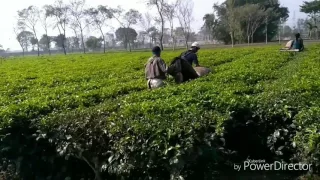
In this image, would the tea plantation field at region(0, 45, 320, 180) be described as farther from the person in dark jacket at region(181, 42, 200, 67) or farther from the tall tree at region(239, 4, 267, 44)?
the tall tree at region(239, 4, 267, 44)

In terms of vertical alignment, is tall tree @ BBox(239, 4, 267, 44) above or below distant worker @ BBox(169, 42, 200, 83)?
above

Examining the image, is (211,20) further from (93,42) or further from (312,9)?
(93,42)

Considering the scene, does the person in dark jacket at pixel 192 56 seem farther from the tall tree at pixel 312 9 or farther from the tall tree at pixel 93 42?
the tall tree at pixel 93 42

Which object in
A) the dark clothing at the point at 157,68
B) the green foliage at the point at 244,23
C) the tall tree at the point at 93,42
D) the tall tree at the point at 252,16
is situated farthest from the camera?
the tall tree at the point at 93,42

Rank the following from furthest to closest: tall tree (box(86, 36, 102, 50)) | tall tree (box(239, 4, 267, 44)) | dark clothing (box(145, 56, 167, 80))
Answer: tall tree (box(86, 36, 102, 50)), tall tree (box(239, 4, 267, 44)), dark clothing (box(145, 56, 167, 80))

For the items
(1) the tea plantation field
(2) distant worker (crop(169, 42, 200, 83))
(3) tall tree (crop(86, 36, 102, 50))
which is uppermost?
(3) tall tree (crop(86, 36, 102, 50))

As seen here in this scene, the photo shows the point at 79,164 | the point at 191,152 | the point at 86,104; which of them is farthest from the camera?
the point at 86,104

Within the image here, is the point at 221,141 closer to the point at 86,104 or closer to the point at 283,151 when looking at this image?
the point at 283,151

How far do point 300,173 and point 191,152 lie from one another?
139 cm

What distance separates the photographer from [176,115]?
4.37 metres

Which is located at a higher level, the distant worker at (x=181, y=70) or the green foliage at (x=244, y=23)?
the green foliage at (x=244, y=23)

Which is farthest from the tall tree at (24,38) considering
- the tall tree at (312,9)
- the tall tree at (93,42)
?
the tall tree at (312,9)

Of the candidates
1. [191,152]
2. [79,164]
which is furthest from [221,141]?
[79,164]

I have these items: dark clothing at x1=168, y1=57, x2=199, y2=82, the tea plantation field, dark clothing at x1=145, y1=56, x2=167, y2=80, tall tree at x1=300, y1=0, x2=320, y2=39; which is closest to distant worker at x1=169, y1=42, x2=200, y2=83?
dark clothing at x1=168, y1=57, x2=199, y2=82
